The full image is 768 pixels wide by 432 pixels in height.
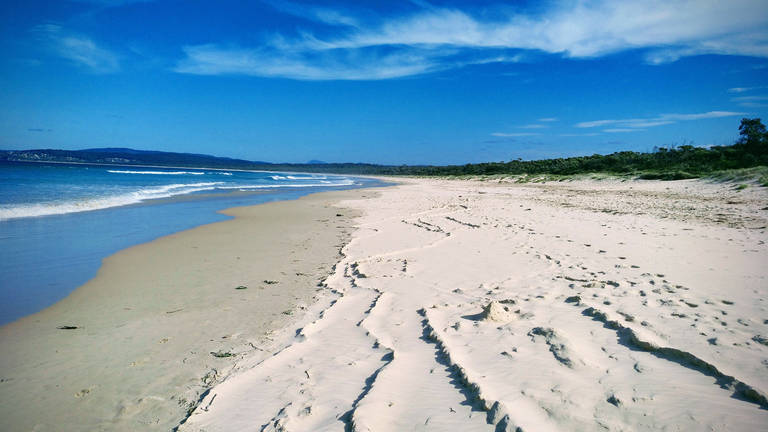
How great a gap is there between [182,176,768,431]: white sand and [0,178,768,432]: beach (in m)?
0.02

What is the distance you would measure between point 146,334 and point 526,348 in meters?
4.17

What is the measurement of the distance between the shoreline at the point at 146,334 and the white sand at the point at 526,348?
1.60 feet

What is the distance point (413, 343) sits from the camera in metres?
3.92

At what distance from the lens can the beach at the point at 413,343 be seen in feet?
9.01

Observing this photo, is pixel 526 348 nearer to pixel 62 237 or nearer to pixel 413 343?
pixel 413 343

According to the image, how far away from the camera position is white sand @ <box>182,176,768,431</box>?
265 centimetres

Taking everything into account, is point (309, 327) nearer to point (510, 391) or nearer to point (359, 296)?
point (359, 296)

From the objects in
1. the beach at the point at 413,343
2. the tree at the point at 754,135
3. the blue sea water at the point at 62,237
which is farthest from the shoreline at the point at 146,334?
the tree at the point at 754,135

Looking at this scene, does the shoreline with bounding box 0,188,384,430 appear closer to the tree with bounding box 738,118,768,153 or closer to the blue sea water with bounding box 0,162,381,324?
the blue sea water with bounding box 0,162,381,324

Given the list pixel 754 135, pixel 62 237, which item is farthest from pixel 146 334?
pixel 754 135

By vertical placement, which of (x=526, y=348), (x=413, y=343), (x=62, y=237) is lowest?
(x=62, y=237)

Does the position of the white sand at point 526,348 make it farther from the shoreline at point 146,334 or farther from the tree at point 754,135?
the tree at point 754,135

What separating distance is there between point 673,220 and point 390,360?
1080 cm

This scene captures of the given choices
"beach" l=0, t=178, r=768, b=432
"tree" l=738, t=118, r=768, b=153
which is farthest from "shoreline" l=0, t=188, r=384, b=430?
"tree" l=738, t=118, r=768, b=153
